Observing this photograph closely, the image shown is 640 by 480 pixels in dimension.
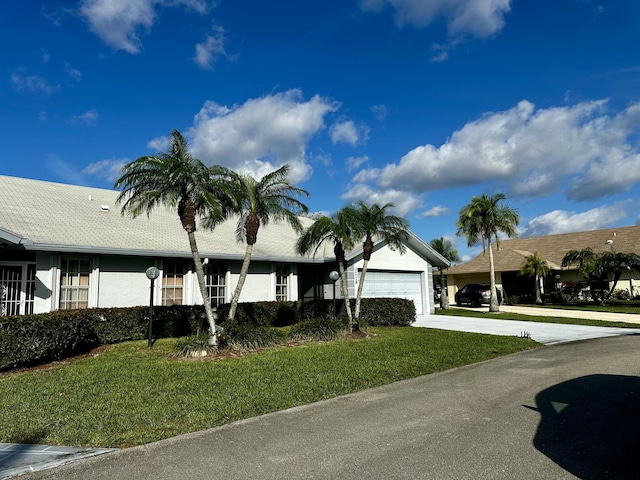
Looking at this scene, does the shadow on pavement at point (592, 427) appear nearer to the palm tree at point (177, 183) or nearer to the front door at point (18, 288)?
the palm tree at point (177, 183)

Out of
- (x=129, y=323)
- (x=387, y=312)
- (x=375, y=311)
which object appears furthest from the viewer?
(x=387, y=312)

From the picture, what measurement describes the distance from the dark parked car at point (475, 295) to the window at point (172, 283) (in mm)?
20788

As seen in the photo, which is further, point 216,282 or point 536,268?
point 536,268

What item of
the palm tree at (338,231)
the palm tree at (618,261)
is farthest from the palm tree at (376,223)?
the palm tree at (618,261)

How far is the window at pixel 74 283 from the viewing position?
42.3 feet

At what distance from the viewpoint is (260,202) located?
12.4m

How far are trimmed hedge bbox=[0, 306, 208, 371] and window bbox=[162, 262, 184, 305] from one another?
4.21 feet

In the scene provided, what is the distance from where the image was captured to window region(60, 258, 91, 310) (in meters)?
12.9

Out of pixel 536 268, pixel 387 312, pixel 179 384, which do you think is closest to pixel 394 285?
pixel 387 312

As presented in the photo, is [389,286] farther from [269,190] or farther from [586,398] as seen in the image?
[586,398]

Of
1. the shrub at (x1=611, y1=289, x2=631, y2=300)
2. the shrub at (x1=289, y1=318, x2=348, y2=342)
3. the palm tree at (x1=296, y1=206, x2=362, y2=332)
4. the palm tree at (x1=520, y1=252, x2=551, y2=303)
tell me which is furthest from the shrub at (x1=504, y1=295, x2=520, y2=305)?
the shrub at (x1=289, y1=318, x2=348, y2=342)

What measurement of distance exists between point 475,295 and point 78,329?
2484 centimetres

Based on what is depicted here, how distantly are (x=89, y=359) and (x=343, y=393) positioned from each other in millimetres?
6741

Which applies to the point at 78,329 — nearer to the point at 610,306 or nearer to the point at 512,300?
the point at 610,306
